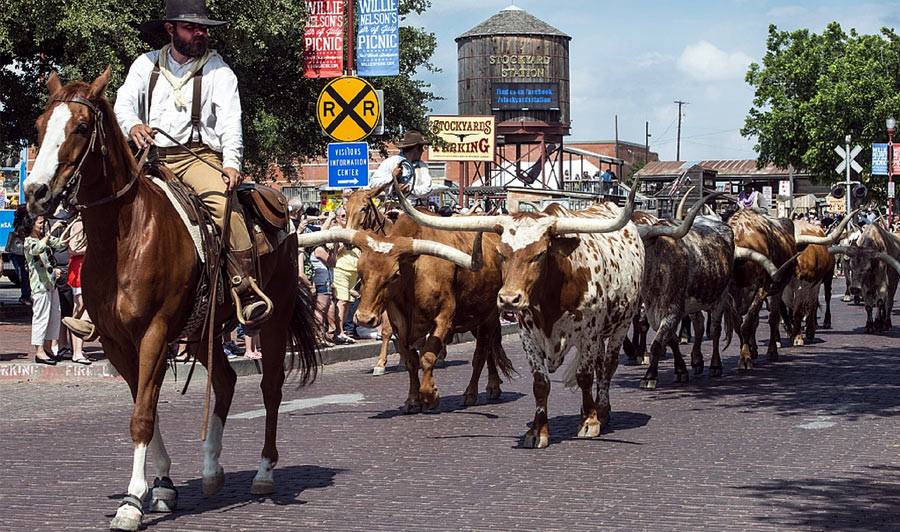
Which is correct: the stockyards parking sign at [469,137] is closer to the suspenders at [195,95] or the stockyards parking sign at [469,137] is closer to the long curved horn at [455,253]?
the long curved horn at [455,253]

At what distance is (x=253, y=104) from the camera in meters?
28.5

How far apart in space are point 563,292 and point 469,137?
173 feet

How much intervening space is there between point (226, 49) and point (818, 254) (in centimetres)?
1245

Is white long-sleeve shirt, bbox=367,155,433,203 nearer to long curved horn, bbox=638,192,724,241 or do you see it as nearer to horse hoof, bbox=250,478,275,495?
long curved horn, bbox=638,192,724,241

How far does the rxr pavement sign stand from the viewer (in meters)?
18.2

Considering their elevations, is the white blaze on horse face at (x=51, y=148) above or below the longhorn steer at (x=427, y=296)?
above

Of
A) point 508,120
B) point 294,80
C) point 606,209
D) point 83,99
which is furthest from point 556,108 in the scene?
point 83,99

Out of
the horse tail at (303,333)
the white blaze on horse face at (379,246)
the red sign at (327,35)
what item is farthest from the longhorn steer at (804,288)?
the horse tail at (303,333)

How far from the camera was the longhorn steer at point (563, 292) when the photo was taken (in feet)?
32.0

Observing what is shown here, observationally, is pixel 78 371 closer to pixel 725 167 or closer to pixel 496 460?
pixel 496 460

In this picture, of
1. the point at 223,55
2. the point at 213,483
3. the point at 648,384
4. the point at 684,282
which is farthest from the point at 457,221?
the point at 223,55

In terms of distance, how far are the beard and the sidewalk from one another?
511 centimetres

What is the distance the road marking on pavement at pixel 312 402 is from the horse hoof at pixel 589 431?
2.99 meters

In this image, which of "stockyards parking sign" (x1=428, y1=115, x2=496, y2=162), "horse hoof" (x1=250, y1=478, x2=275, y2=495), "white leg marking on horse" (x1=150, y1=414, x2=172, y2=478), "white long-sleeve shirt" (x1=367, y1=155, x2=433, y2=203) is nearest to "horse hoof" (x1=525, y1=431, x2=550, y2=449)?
"horse hoof" (x1=250, y1=478, x2=275, y2=495)
